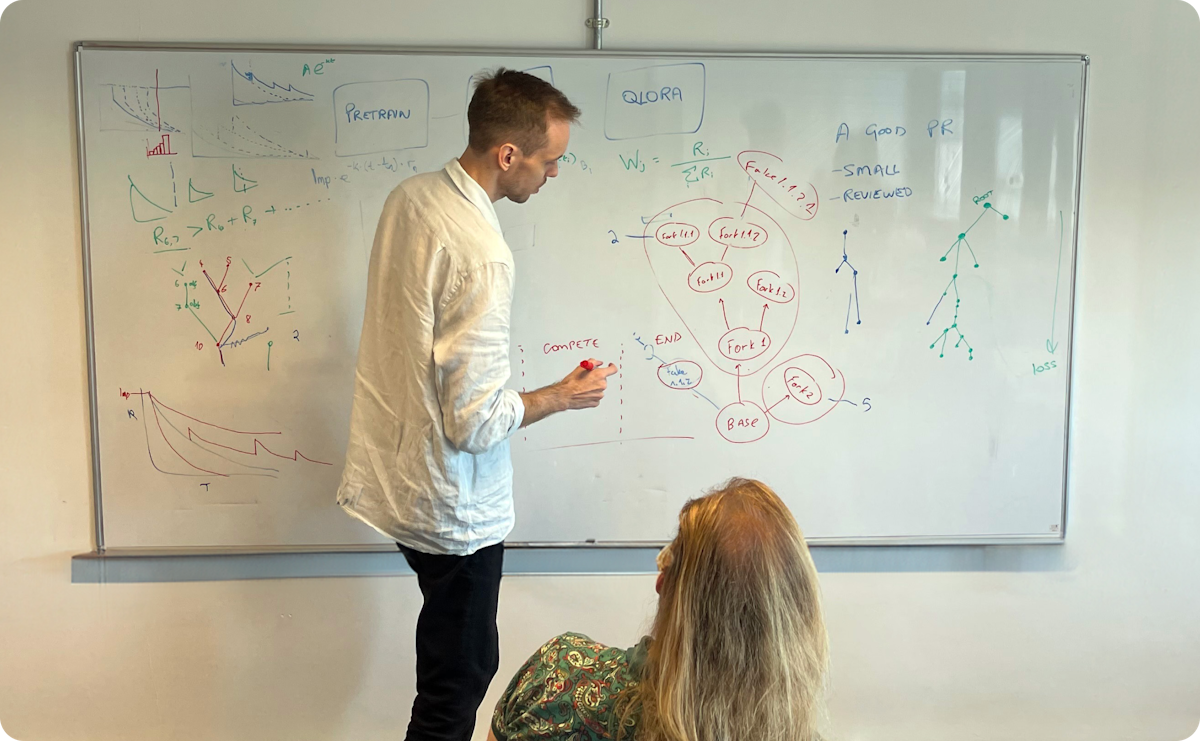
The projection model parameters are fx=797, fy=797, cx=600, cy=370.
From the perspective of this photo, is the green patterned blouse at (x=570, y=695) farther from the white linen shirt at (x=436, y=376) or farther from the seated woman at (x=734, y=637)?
the white linen shirt at (x=436, y=376)

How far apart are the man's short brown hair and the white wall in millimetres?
428

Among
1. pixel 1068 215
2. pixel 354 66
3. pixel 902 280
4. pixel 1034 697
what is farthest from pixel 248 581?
pixel 1068 215

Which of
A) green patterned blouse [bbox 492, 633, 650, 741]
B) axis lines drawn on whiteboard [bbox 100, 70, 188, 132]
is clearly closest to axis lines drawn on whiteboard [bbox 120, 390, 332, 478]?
axis lines drawn on whiteboard [bbox 100, 70, 188, 132]

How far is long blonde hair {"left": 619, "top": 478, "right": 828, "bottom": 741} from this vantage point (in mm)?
895

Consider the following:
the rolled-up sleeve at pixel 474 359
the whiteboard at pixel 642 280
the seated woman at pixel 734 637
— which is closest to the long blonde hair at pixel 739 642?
the seated woman at pixel 734 637

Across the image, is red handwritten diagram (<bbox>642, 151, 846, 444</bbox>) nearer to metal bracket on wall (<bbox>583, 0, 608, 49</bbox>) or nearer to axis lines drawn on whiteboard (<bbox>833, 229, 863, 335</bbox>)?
axis lines drawn on whiteboard (<bbox>833, 229, 863, 335</bbox>)

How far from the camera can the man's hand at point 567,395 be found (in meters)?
1.52

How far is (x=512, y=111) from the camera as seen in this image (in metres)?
1.50

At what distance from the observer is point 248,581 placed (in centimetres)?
198

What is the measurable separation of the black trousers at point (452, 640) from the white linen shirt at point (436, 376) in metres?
0.05

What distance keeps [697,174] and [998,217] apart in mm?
746

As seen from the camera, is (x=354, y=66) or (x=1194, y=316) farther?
(x=1194, y=316)

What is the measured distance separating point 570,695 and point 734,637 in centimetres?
23

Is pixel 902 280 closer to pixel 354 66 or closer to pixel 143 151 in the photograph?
pixel 354 66
